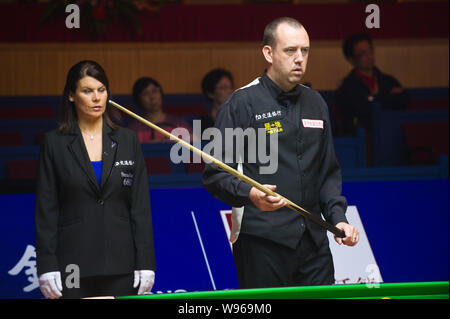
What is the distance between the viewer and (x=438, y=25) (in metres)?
7.09

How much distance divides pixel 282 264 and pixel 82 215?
0.69m

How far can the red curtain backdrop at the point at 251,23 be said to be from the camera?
682 centimetres

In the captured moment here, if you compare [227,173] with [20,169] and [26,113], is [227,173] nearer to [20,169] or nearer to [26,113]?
[20,169]

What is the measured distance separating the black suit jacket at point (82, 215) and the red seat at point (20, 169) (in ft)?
5.50

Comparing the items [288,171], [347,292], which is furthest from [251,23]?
[347,292]

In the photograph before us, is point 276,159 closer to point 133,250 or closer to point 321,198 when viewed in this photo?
point 321,198

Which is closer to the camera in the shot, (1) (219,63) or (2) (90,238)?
(2) (90,238)

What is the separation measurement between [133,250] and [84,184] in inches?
11.4

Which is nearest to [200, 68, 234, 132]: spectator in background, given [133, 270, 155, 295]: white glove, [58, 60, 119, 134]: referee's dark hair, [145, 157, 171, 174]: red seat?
[145, 157, 171, 174]: red seat

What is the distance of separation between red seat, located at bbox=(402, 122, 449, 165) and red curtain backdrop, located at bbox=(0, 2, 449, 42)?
223 centimetres

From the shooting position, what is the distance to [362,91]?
5230 mm

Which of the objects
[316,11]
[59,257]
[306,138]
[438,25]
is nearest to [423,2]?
[438,25]

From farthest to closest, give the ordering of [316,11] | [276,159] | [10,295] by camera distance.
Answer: [316,11] < [10,295] < [276,159]

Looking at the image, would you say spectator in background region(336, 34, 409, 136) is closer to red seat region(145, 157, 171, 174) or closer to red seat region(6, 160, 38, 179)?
red seat region(145, 157, 171, 174)
